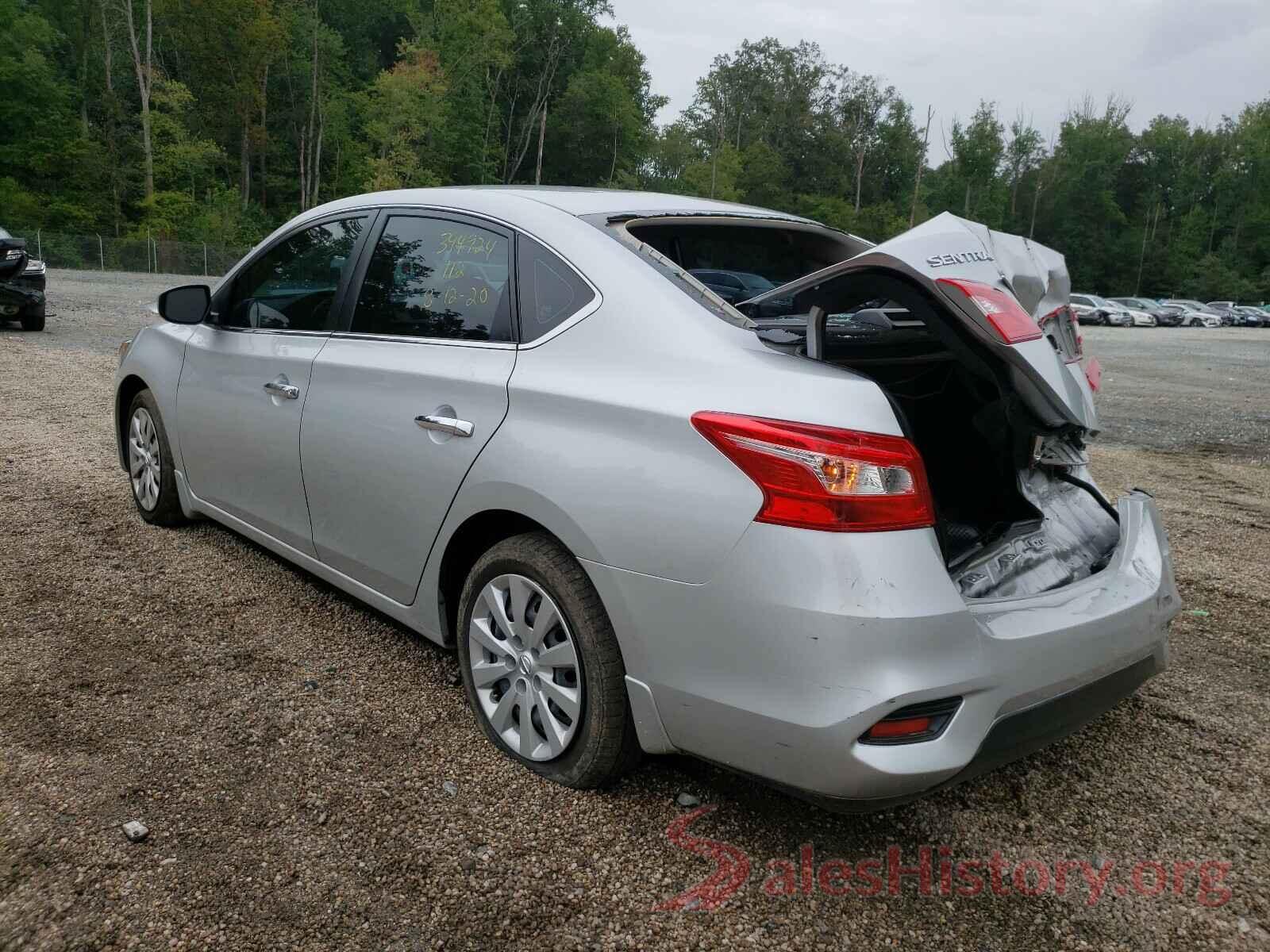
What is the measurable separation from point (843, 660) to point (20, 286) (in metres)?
15.2

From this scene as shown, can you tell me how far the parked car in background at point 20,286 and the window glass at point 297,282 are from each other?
1156 centimetres

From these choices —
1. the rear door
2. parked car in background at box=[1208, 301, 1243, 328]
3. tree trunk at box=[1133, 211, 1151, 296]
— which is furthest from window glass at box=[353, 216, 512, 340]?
tree trunk at box=[1133, 211, 1151, 296]

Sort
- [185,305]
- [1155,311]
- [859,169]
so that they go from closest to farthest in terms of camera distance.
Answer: [185,305], [1155,311], [859,169]

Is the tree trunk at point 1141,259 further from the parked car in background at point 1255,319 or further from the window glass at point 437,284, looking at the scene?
the window glass at point 437,284

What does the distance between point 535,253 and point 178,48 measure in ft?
220

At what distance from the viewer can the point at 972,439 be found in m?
3.03

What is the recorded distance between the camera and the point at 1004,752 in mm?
2252

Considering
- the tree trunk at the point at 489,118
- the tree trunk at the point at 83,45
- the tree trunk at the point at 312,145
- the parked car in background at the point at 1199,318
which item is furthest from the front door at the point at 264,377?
the tree trunk at the point at 489,118

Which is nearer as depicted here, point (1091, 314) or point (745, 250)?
point (745, 250)

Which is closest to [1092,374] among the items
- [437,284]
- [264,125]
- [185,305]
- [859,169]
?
[437,284]

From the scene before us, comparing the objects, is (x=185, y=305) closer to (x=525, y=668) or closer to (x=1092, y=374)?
(x=525, y=668)

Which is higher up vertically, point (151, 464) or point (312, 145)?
point (312, 145)

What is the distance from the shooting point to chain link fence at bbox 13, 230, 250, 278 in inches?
1510

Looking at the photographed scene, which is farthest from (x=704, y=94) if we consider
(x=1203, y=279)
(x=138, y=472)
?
(x=138, y=472)
